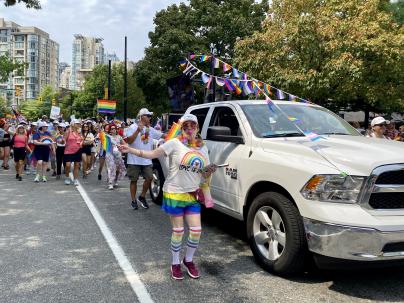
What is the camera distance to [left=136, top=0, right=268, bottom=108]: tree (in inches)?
1286

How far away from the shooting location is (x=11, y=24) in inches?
6038

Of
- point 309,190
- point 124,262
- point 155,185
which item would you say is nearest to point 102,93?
point 155,185

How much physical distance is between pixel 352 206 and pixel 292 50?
14899mm

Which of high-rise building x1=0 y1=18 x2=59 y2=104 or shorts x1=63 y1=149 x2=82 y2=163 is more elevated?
high-rise building x1=0 y1=18 x2=59 y2=104

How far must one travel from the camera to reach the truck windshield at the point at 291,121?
5.32 metres

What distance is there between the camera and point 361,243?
3.68 metres

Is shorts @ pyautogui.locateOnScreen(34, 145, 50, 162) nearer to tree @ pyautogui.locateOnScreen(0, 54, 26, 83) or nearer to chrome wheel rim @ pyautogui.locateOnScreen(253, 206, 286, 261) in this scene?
chrome wheel rim @ pyautogui.locateOnScreen(253, 206, 286, 261)

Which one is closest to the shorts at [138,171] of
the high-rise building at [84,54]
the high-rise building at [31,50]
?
the high-rise building at [31,50]

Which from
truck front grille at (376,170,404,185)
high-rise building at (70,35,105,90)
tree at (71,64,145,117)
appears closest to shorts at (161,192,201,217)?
truck front grille at (376,170,404,185)

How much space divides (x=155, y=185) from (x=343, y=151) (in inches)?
196

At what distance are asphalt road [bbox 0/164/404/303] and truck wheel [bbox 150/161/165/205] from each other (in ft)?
3.14

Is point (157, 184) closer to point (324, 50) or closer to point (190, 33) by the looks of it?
point (324, 50)

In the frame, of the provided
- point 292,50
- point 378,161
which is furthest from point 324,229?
point 292,50

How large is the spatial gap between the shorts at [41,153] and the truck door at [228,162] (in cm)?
718
